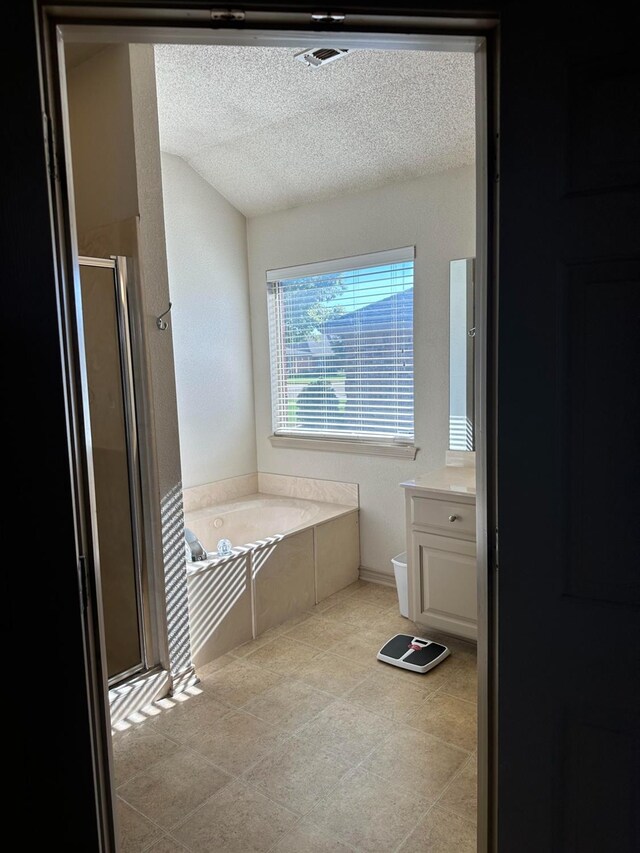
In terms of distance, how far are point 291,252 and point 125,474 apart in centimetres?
216

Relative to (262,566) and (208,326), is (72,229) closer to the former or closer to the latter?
(262,566)

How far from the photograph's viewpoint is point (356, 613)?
3.43 meters

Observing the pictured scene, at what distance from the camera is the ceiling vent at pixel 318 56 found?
8.00 feet

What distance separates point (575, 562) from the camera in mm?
1110

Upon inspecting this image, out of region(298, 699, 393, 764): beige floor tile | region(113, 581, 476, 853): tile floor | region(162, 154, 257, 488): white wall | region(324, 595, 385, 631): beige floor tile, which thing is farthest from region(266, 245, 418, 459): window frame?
region(298, 699, 393, 764): beige floor tile

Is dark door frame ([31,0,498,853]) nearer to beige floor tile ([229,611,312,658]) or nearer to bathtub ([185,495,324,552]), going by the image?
beige floor tile ([229,611,312,658])

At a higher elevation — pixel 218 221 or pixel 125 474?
pixel 218 221

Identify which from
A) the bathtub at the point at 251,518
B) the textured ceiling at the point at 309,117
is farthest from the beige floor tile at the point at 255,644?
the textured ceiling at the point at 309,117

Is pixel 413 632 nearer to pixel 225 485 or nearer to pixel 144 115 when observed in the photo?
pixel 225 485

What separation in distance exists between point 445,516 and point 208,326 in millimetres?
2089

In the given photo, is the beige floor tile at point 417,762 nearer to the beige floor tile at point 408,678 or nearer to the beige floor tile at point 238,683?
the beige floor tile at point 408,678

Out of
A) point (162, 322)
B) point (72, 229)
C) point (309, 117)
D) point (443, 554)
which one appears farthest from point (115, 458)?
point (309, 117)

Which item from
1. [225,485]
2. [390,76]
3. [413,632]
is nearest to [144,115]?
[390,76]

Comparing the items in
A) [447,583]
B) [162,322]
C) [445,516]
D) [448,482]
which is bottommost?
[447,583]
